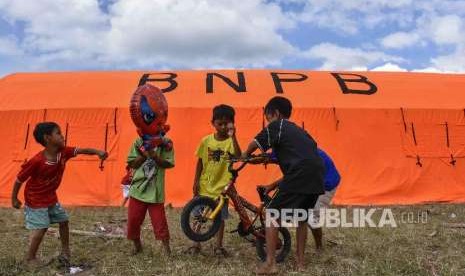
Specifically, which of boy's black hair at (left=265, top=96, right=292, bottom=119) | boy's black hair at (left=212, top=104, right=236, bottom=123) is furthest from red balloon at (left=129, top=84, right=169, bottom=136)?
boy's black hair at (left=265, top=96, right=292, bottom=119)

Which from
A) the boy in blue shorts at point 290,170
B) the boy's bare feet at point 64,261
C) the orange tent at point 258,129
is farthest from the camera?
the orange tent at point 258,129

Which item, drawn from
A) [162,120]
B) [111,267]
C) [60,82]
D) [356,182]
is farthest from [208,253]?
[60,82]

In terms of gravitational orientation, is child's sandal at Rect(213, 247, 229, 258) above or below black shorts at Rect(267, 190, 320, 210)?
below

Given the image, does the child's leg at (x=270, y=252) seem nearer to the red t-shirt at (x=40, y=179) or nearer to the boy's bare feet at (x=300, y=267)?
A: the boy's bare feet at (x=300, y=267)

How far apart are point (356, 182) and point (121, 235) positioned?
584cm

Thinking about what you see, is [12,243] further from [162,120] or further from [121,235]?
[162,120]

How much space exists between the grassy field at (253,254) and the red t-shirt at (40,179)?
0.64 meters

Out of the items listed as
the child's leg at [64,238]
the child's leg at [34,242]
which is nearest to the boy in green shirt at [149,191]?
the child's leg at [64,238]

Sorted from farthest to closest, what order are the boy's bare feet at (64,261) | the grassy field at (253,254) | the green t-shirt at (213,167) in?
the green t-shirt at (213,167) < the boy's bare feet at (64,261) < the grassy field at (253,254)

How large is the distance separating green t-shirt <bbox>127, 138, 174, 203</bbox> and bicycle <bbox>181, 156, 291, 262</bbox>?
1.68 feet

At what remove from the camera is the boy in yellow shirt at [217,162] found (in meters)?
5.29

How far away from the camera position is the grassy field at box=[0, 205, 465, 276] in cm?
474

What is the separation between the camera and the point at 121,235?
6.67 m

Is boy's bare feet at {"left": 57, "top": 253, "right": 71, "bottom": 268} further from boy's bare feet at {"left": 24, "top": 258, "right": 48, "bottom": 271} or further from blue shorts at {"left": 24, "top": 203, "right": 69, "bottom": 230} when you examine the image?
blue shorts at {"left": 24, "top": 203, "right": 69, "bottom": 230}
